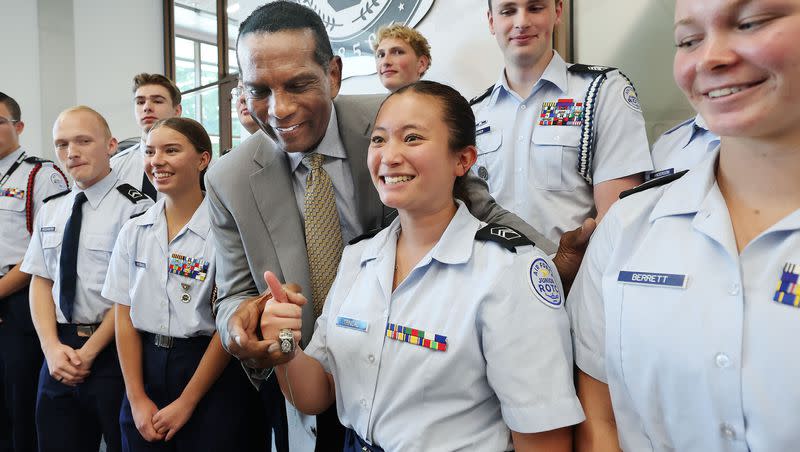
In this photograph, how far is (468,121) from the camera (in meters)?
1.27

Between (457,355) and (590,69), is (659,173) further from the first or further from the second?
(457,355)

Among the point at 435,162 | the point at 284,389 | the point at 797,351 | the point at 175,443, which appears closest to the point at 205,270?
the point at 175,443

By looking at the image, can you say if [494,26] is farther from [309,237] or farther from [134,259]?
[134,259]

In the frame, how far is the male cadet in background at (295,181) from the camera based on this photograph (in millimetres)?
1320

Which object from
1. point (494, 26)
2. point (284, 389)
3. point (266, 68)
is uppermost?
point (494, 26)

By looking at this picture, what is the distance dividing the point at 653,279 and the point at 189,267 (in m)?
1.59

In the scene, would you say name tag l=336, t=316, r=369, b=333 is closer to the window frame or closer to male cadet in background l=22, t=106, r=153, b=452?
male cadet in background l=22, t=106, r=153, b=452

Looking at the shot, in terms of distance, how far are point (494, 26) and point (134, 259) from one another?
1.62 meters

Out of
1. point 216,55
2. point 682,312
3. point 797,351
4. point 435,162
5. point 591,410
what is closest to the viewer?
point 797,351

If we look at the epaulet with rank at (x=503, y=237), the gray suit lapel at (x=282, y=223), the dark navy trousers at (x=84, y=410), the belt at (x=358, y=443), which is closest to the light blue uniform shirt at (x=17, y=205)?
the dark navy trousers at (x=84, y=410)

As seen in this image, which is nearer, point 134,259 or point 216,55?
point 134,259

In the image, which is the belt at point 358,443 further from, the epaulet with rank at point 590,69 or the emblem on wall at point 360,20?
the emblem on wall at point 360,20

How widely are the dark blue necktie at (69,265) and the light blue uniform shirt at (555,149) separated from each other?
180cm

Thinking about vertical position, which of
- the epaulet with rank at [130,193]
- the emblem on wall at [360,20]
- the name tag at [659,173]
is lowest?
the epaulet with rank at [130,193]
